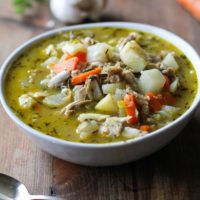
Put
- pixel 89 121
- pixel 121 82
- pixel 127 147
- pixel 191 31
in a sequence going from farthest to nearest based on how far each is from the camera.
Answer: pixel 191 31, pixel 121 82, pixel 89 121, pixel 127 147

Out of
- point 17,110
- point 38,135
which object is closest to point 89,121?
point 38,135

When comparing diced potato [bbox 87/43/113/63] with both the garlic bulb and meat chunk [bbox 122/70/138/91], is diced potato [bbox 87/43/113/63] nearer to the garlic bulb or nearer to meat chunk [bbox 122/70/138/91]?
meat chunk [bbox 122/70/138/91]

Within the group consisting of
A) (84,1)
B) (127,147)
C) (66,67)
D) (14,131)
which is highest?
(127,147)

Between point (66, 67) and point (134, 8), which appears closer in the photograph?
point (66, 67)

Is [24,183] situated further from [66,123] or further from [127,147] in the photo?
[127,147]

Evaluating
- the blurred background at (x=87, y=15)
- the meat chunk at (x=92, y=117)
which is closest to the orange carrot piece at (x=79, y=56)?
the meat chunk at (x=92, y=117)

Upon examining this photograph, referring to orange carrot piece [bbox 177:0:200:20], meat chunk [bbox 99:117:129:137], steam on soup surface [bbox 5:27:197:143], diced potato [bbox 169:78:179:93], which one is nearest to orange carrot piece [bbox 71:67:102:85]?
steam on soup surface [bbox 5:27:197:143]

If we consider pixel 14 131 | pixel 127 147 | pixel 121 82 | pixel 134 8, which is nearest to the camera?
pixel 127 147

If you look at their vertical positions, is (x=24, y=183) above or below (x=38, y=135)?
below
